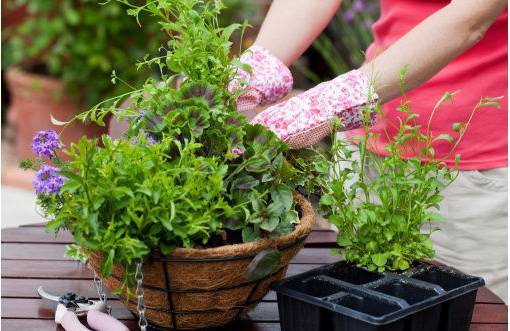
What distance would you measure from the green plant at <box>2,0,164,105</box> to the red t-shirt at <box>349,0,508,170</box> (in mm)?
2424

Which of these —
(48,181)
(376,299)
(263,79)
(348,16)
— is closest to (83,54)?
(348,16)

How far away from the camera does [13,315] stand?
144 centimetres

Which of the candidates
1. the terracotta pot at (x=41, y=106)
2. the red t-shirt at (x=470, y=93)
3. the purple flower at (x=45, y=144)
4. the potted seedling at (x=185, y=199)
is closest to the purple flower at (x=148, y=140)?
the potted seedling at (x=185, y=199)

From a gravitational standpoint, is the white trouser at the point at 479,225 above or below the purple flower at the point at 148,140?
below

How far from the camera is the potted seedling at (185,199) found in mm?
1206

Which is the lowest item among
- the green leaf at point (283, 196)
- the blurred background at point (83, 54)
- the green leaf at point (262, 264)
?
the green leaf at point (262, 264)

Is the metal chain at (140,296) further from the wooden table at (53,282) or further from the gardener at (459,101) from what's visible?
the gardener at (459,101)

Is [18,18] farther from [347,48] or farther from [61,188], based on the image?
[61,188]

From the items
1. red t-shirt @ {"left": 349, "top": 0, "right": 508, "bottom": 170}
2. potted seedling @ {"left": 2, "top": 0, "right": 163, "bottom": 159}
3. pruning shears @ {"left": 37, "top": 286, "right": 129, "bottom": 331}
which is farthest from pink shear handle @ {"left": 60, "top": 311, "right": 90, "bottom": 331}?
potted seedling @ {"left": 2, "top": 0, "right": 163, "bottom": 159}

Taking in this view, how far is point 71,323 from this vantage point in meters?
1.37

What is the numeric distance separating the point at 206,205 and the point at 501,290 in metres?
0.97

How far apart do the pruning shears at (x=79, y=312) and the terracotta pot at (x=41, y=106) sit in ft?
9.41

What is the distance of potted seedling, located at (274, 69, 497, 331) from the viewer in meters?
1.27

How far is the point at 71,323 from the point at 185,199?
33 centimetres
